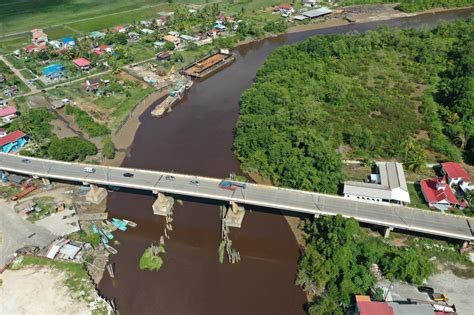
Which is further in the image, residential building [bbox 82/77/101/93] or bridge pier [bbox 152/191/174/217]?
residential building [bbox 82/77/101/93]

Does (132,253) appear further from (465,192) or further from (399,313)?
→ (465,192)

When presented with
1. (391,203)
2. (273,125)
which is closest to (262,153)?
(273,125)

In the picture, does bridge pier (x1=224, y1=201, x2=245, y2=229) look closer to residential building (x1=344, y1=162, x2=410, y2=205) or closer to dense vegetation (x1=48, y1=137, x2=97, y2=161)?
residential building (x1=344, y1=162, x2=410, y2=205)

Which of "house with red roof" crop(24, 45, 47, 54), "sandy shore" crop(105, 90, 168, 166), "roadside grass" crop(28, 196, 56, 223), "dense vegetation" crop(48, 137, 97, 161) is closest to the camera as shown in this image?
"roadside grass" crop(28, 196, 56, 223)

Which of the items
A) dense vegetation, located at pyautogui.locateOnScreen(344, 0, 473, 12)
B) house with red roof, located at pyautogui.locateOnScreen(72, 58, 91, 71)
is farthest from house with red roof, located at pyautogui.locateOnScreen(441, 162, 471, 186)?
dense vegetation, located at pyautogui.locateOnScreen(344, 0, 473, 12)

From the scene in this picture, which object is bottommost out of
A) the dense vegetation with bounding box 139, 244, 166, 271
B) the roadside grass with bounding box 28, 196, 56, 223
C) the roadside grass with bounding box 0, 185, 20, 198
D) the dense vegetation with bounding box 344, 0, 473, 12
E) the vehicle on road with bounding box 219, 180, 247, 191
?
the roadside grass with bounding box 0, 185, 20, 198

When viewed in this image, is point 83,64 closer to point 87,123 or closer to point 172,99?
point 172,99

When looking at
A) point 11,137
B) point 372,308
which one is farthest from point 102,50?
point 372,308
